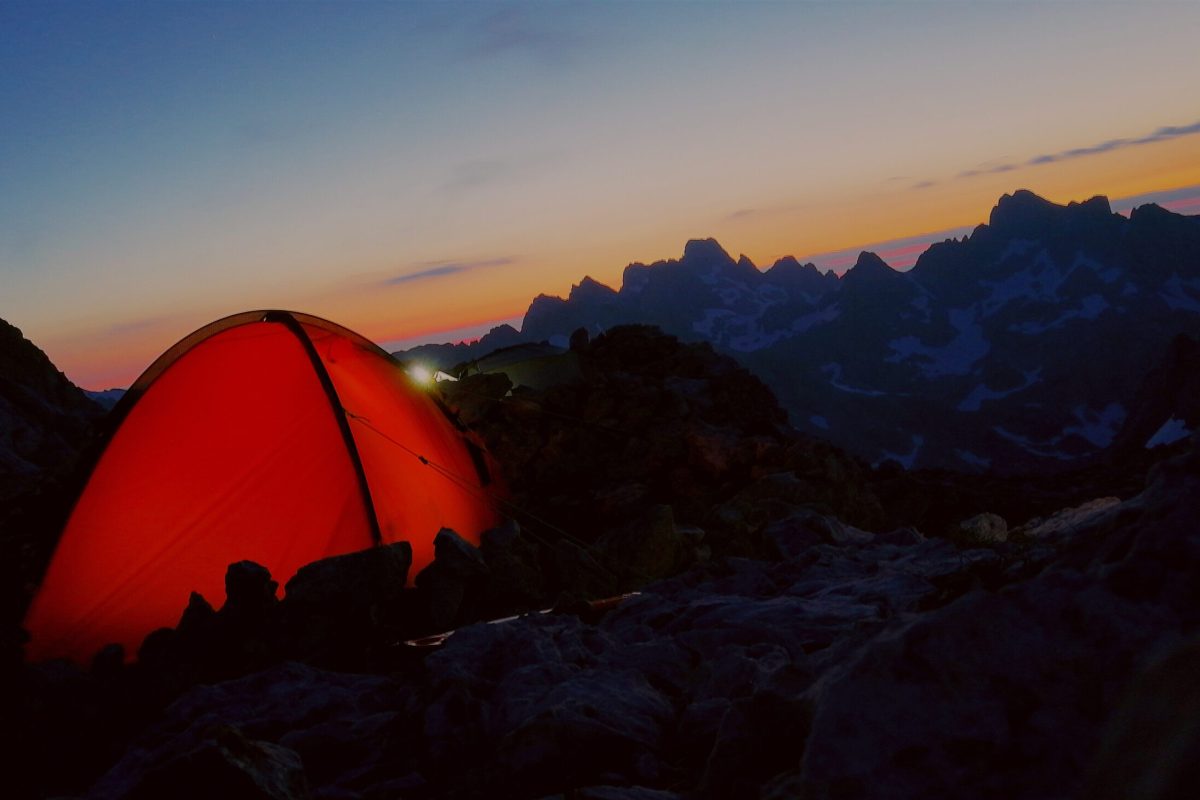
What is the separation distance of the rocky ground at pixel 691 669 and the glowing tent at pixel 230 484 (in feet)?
5.10

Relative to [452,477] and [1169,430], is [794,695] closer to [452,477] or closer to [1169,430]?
[452,477]

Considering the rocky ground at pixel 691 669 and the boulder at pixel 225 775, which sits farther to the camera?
the boulder at pixel 225 775

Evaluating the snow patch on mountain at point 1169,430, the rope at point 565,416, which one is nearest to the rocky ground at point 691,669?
the rope at point 565,416

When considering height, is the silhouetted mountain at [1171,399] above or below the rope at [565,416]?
below

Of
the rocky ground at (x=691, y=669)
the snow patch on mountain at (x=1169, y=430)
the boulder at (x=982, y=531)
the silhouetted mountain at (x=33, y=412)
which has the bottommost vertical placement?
the snow patch on mountain at (x=1169, y=430)

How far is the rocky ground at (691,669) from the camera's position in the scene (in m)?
2.84

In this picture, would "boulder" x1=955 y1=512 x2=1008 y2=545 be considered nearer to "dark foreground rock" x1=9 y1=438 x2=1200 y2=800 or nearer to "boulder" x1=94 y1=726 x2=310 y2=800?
"dark foreground rock" x1=9 y1=438 x2=1200 y2=800

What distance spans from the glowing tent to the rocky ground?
155 cm

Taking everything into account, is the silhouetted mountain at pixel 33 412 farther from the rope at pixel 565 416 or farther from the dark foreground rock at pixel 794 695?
the dark foreground rock at pixel 794 695

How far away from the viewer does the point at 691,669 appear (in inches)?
275

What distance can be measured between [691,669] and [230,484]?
26.1 ft

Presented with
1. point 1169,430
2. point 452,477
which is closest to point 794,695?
point 452,477

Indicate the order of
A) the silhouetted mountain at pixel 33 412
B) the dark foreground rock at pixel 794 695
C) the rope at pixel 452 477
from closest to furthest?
the dark foreground rock at pixel 794 695, the rope at pixel 452 477, the silhouetted mountain at pixel 33 412

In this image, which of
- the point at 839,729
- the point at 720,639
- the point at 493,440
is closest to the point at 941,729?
the point at 839,729
